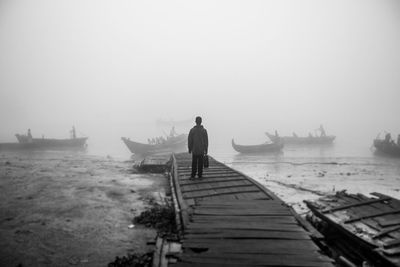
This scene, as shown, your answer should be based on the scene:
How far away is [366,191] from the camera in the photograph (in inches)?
558

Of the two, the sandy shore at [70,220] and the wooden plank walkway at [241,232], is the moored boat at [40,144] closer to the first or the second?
the sandy shore at [70,220]

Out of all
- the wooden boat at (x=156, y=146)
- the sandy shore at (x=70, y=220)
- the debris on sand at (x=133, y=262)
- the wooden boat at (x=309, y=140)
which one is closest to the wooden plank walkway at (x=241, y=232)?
the debris on sand at (x=133, y=262)

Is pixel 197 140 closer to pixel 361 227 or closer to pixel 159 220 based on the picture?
pixel 159 220

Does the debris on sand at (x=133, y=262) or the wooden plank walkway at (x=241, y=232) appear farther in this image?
the debris on sand at (x=133, y=262)

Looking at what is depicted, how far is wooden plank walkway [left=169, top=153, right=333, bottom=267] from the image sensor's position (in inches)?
140

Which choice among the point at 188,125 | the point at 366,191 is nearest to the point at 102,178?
the point at 366,191

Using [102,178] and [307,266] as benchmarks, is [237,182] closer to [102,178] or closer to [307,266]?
[307,266]

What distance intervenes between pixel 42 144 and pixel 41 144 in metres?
0.15

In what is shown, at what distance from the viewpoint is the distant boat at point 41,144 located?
3591 cm

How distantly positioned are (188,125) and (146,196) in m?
151

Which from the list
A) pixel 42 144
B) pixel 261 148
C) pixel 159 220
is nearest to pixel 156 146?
pixel 261 148

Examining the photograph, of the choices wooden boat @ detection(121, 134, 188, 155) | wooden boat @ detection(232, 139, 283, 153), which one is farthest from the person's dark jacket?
wooden boat @ detection(232, 139, 283, 153)

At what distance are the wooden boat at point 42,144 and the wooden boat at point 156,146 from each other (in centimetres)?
1052

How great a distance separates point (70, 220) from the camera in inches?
264
